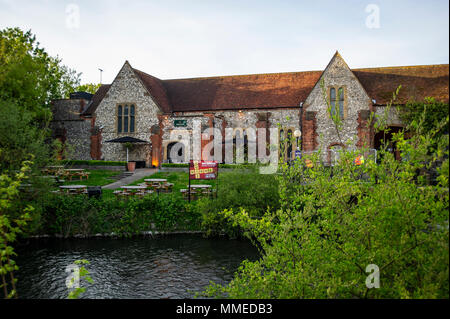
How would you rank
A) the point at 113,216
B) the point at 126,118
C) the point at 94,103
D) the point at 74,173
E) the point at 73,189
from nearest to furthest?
the point at 113,216 < the point at 73,189 < the point at 74,173 < the point at 126,118 < the point at 94,103

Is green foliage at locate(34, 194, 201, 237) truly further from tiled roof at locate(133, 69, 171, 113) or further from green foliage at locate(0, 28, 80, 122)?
tiled roof at locate(133, 69, 171, 113)

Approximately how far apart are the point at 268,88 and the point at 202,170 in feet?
64.2

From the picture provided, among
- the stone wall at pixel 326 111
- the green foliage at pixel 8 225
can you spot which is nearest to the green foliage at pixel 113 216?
the green foliage at pixel 8 225

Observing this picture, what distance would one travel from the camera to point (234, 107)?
32.3 m

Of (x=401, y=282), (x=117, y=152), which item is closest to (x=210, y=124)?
(x=117, y=152)

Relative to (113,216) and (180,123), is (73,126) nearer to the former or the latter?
(180,123)

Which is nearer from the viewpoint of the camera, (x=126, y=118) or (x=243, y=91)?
(x=126, y=118)

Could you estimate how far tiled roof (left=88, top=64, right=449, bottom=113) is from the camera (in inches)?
1176

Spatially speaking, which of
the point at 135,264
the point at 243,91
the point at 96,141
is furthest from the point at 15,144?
the point at 243,91

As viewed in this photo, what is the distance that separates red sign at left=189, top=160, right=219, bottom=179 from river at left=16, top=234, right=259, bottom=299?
299 cm

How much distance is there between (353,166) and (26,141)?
14.0 m

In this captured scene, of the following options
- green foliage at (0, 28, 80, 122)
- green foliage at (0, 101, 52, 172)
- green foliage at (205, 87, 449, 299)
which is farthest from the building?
green foliage at (205, 87, 449, 299)

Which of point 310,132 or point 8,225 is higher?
point 310,132

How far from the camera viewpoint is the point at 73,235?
51.4 feet
